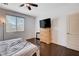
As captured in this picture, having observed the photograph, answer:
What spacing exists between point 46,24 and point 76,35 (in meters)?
0.46

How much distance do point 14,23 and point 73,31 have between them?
0.87 meters

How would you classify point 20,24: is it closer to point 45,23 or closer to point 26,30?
point 26,30

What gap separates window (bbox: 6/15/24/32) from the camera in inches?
43.2

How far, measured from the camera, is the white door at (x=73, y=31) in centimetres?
114

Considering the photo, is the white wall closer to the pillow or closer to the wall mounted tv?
the wall mounted tv

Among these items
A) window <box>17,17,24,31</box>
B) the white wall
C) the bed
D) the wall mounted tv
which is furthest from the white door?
window <box>17,17,24,31</box>

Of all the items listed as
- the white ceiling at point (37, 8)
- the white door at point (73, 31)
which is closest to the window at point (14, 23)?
the white ceiling at point (37, 8)

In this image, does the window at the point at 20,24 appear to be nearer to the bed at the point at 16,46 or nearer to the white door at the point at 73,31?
the bed at the point at 16,46

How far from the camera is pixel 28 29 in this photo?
1272mm

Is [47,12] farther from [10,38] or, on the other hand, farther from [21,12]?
[10,38]

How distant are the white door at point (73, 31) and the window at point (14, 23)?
0.71 metres

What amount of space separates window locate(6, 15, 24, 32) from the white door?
2.34 ft

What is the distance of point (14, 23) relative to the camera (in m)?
1.13

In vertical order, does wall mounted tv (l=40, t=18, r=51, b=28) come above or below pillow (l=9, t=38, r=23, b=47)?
above
